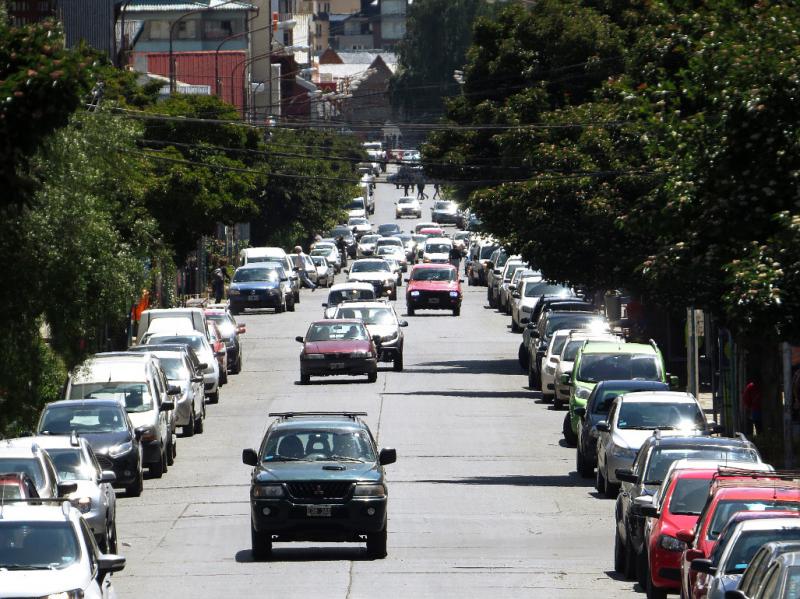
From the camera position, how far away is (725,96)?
21031 millimetres

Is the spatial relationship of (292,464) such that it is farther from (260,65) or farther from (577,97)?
(260,65)

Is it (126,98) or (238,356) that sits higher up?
(126,98)

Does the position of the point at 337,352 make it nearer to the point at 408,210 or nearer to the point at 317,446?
the point at 317,446

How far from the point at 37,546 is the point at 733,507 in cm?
598

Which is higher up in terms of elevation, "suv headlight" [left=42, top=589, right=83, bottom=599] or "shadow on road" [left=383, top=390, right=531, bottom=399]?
"suv headlight" [left=42, top=589, right=83, bottom=599]

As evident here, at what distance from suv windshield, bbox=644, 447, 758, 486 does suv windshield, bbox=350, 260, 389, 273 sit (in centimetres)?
5439

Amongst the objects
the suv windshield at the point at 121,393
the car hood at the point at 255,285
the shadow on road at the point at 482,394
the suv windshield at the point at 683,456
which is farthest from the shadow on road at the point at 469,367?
the suv windshield at the point at 683,456

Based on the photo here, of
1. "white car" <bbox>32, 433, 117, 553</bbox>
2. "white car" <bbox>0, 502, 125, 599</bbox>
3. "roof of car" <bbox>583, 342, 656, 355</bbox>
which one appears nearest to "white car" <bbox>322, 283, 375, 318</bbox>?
"roof of car" <bbox>583, 342, 656, 355</bbox>

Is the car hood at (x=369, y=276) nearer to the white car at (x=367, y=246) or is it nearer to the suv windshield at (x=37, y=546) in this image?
the white car at (x=367, y=246)

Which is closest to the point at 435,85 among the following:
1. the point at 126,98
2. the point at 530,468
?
the point at 126,98

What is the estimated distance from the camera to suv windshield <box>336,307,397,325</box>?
1948 inches

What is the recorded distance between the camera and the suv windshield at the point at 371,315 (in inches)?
1948

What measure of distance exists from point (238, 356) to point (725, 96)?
28967 millimetres

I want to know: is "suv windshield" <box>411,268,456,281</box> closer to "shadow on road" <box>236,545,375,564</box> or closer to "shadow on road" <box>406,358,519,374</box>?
"shadow on road" <box>406,358,519,374</box>
